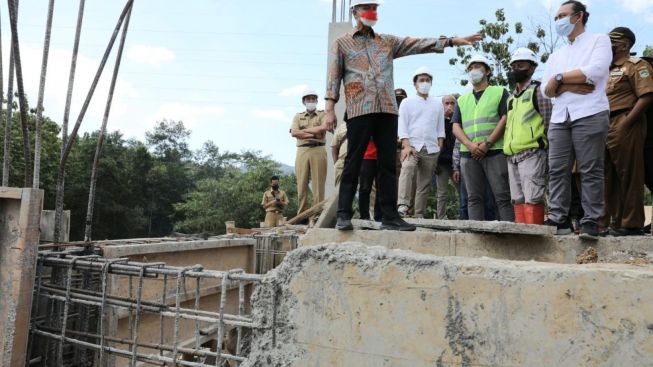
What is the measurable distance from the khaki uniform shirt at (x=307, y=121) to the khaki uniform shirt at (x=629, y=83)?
4440 millimetres

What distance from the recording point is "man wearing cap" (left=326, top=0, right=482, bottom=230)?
3.61 metres

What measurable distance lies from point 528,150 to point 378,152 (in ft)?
4.65

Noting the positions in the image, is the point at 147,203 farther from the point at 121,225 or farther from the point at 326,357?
the point at 326,357

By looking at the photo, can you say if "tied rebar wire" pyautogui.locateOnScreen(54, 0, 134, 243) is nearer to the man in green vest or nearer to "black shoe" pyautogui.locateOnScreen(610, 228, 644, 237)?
the man in green vest

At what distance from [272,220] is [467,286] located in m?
9.25

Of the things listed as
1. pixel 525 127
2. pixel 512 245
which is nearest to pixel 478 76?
pixel 525 127

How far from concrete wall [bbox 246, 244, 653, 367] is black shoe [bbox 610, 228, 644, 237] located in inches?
70.2

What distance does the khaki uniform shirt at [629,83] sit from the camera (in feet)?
12.8

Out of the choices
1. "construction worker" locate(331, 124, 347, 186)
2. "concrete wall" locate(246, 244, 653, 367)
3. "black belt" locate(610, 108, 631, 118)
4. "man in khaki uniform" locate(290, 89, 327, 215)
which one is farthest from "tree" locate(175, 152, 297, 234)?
"concrete wall" locate(246, 244, 653, 367)

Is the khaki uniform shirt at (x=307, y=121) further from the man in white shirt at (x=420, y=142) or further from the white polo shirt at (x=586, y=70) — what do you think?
the white polo shirt at (x=586, y=70)

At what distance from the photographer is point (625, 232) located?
11.8 ft

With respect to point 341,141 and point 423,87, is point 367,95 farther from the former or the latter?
point 341,141

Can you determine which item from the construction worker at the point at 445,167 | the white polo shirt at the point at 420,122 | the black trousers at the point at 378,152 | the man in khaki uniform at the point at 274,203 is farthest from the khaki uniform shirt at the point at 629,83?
the man in khaki uniform at the point at 274,203

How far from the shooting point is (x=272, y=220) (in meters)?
11.1
